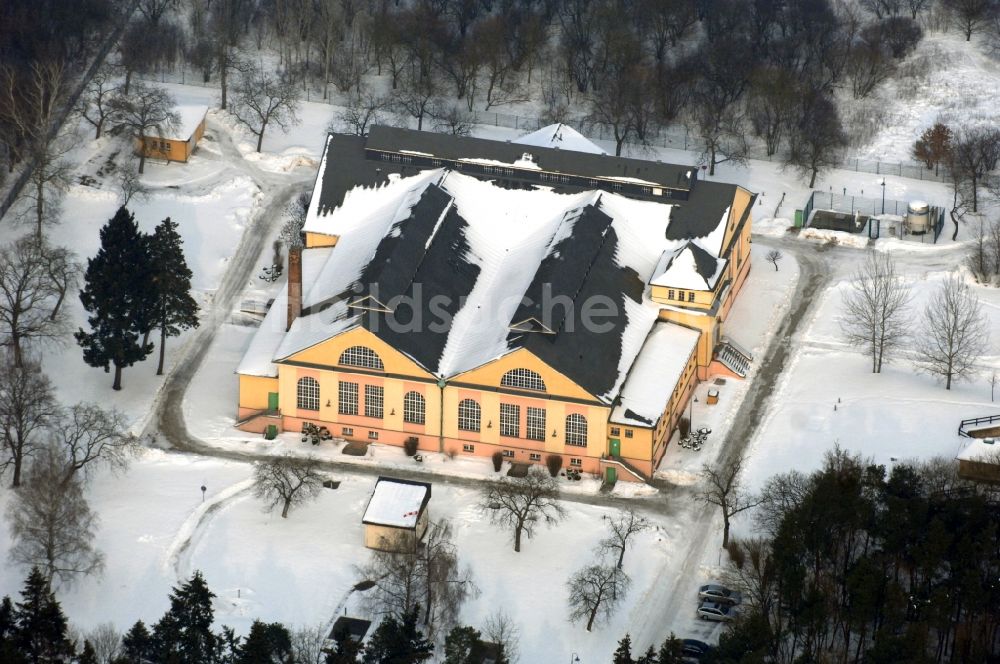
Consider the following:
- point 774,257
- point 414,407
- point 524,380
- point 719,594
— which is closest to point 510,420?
point 524,380

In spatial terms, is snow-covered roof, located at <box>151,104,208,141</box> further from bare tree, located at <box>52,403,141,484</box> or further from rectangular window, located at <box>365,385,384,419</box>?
rectangular window, located at <box>365,385,384,419</box>

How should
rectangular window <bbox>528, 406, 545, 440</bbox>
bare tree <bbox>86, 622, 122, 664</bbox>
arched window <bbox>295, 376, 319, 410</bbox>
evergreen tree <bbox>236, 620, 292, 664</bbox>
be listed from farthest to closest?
arched window <bbox>295, 376, 319, 410</bbox> → rectangular window <bbox>528, 406, 545, 440</bbox> → bare tree <bbox>86, 622, 122, 664</bbox> → evergreen tree <bbox>236, 620, 292, 664</bbox>

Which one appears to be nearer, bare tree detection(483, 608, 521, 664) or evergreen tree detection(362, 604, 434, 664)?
evergreen tree detection(362, 604, 434, 664)

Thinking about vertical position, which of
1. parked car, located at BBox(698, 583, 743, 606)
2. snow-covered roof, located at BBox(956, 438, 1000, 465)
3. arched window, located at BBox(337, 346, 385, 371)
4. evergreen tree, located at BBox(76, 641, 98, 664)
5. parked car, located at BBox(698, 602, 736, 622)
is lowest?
evergreen tree, located at BBox(76, 641, 98, 664)

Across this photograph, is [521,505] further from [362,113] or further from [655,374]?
[362,113]

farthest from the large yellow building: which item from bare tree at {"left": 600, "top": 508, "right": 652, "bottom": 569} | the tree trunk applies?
the tree trunk

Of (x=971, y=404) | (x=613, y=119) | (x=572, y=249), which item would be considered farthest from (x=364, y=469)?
(x=613, y=119)

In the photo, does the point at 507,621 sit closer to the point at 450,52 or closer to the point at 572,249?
the point at 572,249
